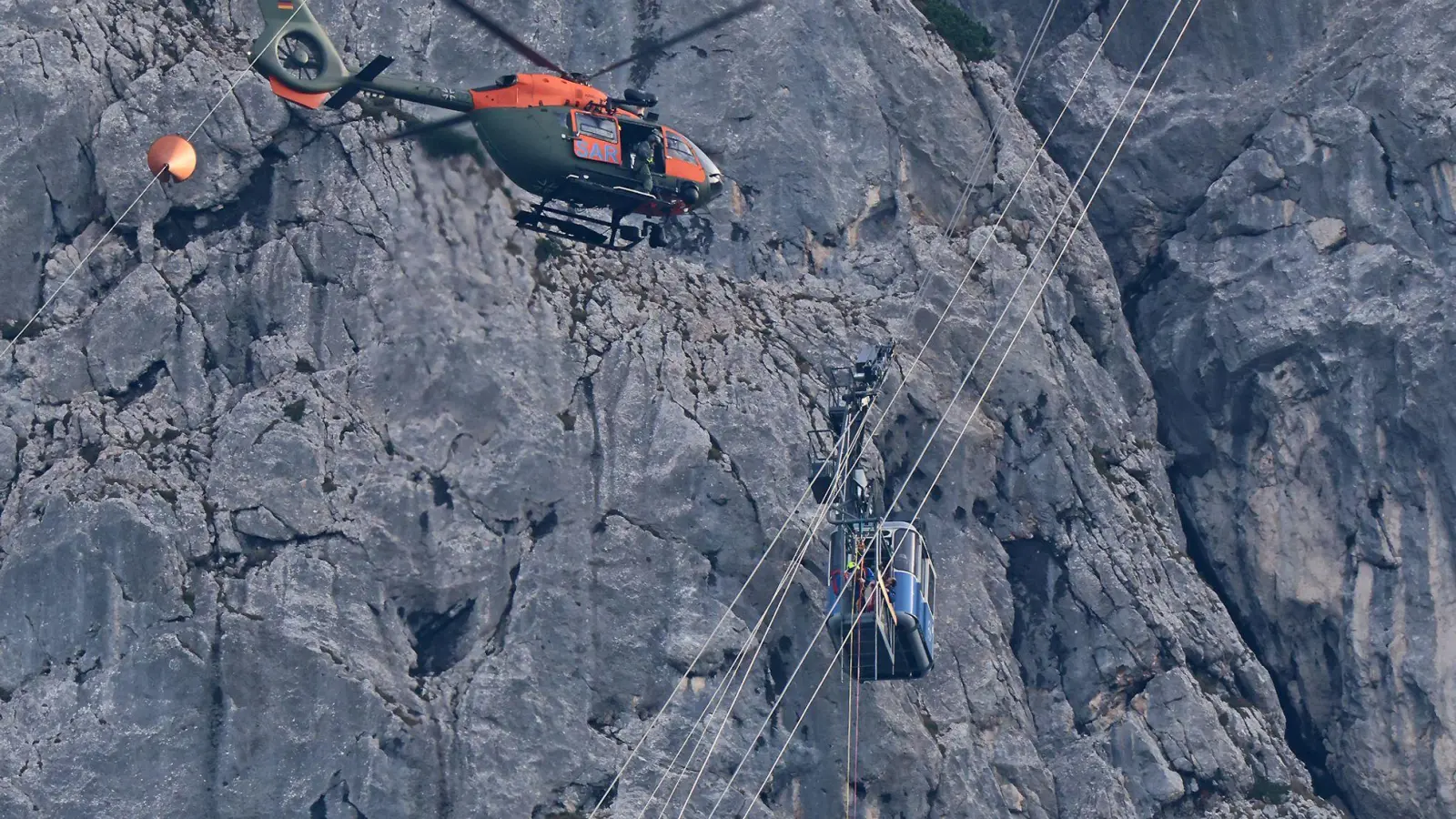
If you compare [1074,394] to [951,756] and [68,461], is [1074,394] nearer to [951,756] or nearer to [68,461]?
[951,756]

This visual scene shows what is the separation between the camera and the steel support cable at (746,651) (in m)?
52.4

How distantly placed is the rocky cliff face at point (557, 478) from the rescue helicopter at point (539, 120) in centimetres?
480

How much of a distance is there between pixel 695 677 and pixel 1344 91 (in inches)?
1086

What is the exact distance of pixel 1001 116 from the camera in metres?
66.1

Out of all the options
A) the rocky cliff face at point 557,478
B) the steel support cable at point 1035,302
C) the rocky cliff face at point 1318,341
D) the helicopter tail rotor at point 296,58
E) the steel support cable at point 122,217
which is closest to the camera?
the helicopter tail rotor at point 296,58

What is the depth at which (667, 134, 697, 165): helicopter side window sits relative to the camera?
52.2 meters

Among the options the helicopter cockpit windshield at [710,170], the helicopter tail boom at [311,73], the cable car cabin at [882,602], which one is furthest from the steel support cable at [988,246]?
the helicopter tail boom at [311,73]

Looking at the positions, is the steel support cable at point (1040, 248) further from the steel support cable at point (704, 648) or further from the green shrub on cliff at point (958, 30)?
the green shrub on cliff at point (958, 30)

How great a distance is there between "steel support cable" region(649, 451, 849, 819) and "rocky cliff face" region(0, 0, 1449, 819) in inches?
11.5

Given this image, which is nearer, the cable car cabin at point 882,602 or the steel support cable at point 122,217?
the cable car cabin at point 882,602

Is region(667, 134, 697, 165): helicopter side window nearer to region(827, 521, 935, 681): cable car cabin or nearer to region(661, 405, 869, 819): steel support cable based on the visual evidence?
region(661, 405, 869, 819): steel support cable

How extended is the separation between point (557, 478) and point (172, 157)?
12396 millimetres

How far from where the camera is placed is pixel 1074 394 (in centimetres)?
6203

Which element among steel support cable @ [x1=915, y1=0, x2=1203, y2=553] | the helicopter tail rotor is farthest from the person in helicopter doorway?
steel support cable @ [x1=915, y1=0, x2=1203, y2=553]
